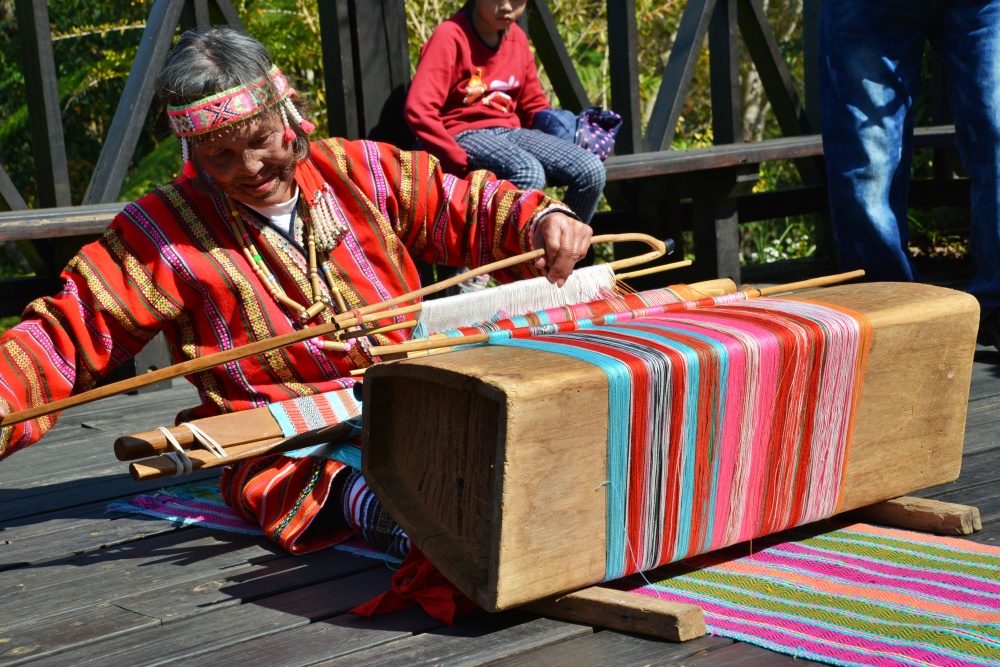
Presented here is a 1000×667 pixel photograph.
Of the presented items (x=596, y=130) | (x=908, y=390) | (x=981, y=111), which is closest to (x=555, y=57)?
(x=596, y=130)

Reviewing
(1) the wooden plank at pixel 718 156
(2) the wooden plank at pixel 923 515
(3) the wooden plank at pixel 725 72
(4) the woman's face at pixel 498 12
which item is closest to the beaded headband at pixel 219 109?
Answer: (2) the wooden plank at pixel 923 515

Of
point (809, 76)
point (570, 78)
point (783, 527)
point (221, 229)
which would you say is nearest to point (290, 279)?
point (221, 229)

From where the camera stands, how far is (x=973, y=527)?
2066 millimetres

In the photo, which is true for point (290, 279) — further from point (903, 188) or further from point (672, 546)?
point (903, 188)

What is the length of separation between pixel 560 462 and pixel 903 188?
215cm

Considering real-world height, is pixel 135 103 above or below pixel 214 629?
above

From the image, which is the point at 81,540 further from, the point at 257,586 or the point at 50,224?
the point at 50,224

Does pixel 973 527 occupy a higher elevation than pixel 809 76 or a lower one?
lower

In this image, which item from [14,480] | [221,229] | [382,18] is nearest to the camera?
[221,229]

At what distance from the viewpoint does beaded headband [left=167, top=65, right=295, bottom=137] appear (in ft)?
6.72

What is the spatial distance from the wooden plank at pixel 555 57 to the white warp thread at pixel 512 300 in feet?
7.60

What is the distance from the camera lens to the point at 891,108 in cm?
328

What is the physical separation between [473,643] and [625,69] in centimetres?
322

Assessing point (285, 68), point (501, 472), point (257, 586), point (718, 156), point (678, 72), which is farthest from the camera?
point (285, 68)
